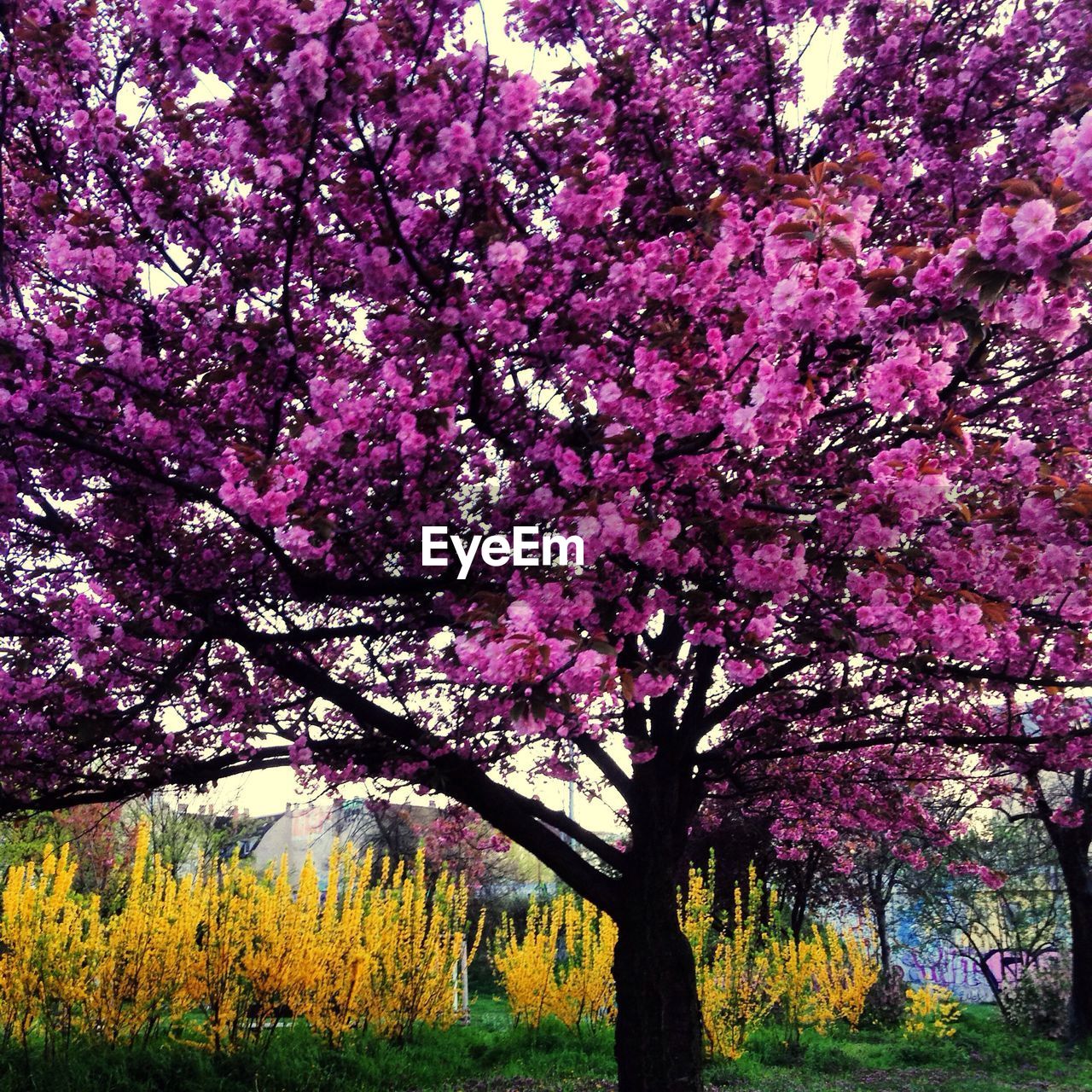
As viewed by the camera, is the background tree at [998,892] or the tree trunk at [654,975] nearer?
the tree trunk at [654,975]

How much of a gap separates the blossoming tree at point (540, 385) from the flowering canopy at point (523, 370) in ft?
0.09

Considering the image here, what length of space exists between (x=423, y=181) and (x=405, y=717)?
10.7ft

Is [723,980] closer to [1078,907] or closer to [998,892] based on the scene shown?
[1078,907]

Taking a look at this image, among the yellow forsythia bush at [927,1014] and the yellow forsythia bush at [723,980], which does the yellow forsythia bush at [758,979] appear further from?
the yellow forsythia bush at [927,1014]

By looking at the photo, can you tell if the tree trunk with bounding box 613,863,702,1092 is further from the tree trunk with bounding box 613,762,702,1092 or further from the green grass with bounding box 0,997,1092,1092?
the green grass with bounding box 0,997,1092,1092

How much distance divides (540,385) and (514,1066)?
679 centimetres

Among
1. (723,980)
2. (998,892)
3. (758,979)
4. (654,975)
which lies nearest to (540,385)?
(654,975)

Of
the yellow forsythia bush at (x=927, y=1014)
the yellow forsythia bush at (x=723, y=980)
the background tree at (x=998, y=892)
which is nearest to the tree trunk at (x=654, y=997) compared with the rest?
the yellow forsythia bush at (x=723, y=980)

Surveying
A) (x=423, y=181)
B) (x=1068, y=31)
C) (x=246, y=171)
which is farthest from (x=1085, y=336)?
(x=246, y=171)

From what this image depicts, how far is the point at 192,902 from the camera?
8.05 metres

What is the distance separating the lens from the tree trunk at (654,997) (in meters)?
6.04

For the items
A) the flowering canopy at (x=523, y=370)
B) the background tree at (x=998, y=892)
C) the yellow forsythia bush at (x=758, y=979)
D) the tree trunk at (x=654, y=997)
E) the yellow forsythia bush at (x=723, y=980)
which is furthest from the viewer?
the background tree at (x=998, y=892)

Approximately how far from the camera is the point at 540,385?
4777mm

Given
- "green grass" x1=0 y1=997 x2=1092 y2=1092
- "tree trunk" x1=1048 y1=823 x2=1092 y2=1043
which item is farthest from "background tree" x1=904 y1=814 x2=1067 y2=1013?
"green grass" x1=0 y1=997 x2=1092 y2=1092
